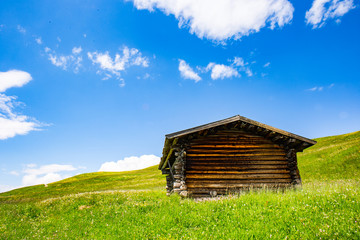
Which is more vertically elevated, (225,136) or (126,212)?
(225,136)

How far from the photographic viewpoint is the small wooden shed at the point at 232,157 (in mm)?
13492

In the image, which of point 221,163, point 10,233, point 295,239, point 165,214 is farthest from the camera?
point 221,163

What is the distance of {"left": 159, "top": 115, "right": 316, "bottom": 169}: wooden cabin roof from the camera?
13.4m

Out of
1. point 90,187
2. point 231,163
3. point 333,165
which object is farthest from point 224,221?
point 90,187

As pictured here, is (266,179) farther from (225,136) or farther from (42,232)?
(42,232)

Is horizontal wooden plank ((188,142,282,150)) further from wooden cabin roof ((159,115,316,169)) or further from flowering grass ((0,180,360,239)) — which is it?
flowering grass ((0,180,360,239))

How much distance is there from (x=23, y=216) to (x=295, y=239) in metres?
14.2

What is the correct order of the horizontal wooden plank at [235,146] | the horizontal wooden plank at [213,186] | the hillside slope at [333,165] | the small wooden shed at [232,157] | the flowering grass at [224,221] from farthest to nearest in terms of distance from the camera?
the hillside slope at [333,165] < the horizontal wooden plank at [235,146] < the small wooden shed at [232,157] < the horizontal wooden plank at [213,186] < the flowering grass at [224,221]

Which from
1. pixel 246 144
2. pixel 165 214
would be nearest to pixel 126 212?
pixel 165 214

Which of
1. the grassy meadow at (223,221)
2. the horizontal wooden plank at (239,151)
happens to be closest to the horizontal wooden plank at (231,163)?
the horizontal wooden plank at (239,151)

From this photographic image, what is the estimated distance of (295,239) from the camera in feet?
18.3

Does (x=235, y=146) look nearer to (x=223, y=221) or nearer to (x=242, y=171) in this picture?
(x=242, y=171)

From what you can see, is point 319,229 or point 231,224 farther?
point 231,224

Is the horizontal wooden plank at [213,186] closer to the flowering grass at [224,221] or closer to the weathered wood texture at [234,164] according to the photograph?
the weathered wood texture at [234,164]
